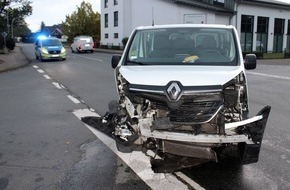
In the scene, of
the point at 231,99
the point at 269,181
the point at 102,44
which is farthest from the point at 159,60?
the point at 102,44

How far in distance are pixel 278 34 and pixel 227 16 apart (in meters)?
9.15

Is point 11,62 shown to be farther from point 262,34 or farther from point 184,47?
point 262,34

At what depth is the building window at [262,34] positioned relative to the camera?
42.2 m

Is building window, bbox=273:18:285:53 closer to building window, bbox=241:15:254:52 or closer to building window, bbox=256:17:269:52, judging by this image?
building window, bbox=256:17:269:52

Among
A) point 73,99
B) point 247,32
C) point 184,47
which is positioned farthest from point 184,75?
point 247,32

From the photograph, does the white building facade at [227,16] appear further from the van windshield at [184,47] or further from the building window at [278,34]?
the van windshield at [184,47]

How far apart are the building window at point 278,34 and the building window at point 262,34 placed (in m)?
1.81

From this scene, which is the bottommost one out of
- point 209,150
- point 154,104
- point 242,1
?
point 209,150

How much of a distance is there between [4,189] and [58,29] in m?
125

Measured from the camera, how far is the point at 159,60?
212 inches

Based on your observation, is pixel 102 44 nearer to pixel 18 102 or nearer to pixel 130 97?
pixel 18 102

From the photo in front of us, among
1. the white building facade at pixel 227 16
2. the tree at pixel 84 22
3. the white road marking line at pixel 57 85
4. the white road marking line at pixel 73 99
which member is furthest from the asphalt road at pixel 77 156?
the tree at pixel 84 22

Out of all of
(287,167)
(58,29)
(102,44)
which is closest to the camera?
(287,167)

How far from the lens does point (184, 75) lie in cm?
439
